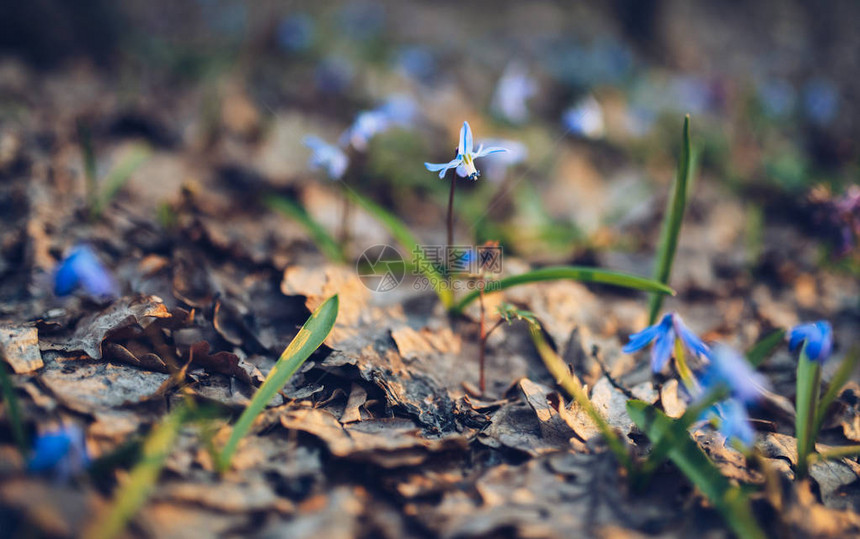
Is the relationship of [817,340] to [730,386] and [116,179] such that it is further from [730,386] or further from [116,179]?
[116,179]

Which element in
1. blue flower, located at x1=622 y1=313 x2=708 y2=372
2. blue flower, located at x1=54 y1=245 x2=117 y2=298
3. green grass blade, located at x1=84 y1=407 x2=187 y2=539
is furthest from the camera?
blue flower, located at x1=622 y1=313 x2=708 y2=372

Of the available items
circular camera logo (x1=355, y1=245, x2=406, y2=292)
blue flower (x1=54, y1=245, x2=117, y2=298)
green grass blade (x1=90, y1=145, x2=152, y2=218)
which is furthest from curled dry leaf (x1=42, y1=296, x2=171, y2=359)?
circular camera logo (x1=355, y1=245, x2=406, y2=292)

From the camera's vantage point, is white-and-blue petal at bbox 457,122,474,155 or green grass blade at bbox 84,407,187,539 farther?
white-and-blue petal at bbox 457,122,474,155

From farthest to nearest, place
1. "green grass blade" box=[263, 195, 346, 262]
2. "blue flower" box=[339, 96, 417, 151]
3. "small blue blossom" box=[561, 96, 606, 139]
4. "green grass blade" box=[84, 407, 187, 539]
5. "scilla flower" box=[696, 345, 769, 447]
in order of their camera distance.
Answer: "small blue blossom" box=[561, 96, 606, 139] → "green grass blade" box=[263, 195, 346, 262] → "blue flower" box=[339, 96, 417, 151] → "scilla flower" box=[696, 345, 769, 447] → "green grass blade" box=[84, 407, 187, 539]

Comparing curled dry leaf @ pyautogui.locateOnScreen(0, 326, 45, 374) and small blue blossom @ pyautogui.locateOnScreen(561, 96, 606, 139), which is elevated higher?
small blue blossom @ pyautogui.locateOnScreen(561, 96, 606, 139)

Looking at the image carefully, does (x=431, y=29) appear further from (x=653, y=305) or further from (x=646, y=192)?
(x=653, y=305)

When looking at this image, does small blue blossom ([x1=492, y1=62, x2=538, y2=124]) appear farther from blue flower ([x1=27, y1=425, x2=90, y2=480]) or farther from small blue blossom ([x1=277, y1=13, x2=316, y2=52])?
blue flower ([x1=27, y1=425, x2=90, y2=480])

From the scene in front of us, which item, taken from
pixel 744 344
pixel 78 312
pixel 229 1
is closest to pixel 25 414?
pixel 78 312

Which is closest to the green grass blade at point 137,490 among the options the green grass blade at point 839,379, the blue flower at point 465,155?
the blue flower at point 465,155

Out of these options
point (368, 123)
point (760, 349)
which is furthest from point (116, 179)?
point (760, 349)
